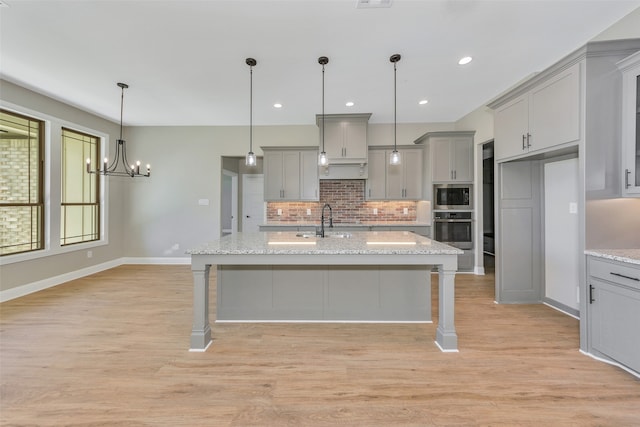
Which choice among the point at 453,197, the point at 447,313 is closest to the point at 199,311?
the point at 447,313

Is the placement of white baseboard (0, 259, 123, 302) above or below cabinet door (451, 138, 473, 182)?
below

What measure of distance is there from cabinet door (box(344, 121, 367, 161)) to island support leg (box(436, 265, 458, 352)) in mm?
3060

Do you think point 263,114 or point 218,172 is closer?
point 263,114

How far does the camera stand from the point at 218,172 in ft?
18.9

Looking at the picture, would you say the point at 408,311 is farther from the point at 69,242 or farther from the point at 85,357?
the point at 69,242

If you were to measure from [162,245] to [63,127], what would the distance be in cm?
258

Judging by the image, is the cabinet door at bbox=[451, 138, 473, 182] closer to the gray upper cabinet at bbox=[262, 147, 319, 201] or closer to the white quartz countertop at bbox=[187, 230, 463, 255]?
the gray upper cabinet at bbox=[262, 147, 319, 201]

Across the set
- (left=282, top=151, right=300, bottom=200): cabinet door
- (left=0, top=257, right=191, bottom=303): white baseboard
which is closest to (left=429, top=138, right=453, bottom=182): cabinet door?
(left=282, top=151, right=300, bottom=200): cabinet door

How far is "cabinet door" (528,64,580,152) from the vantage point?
93.8 inches

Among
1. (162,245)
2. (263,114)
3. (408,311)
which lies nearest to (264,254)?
(408,311)

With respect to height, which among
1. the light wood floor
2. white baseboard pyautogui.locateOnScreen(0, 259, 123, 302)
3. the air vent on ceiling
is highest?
the air vent on ceiling

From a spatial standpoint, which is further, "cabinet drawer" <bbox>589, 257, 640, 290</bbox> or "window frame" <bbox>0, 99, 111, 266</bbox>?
"window frame" <bbox>0, 99, 111, 266</bbox>

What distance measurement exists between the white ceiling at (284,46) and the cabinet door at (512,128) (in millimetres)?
525

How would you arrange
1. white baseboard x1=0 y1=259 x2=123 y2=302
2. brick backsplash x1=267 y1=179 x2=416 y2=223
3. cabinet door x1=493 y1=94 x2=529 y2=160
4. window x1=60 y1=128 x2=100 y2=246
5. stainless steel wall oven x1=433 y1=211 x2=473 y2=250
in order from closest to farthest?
cabinet door x1=493 y1=94 x2=529 y2=160
white baseboard x1=0 y1=259 x2=123 y2=302
window x1=60 y1=128 x2=100 y2=246
stainless steel wall oven x1=433 y1=211 x2=473 y2=250
brick backsplash x1=267 y1=179 x2=416 y2=223
